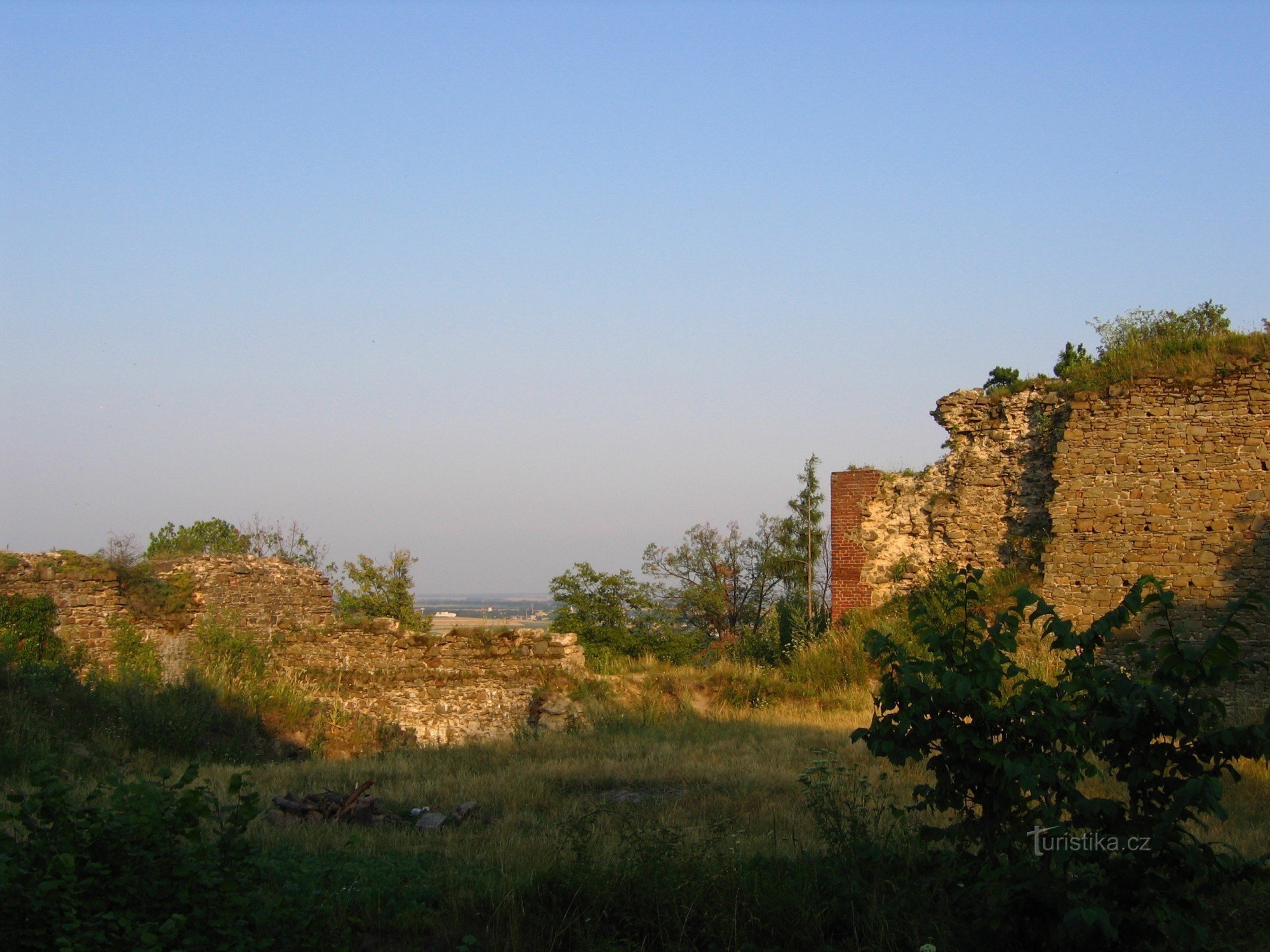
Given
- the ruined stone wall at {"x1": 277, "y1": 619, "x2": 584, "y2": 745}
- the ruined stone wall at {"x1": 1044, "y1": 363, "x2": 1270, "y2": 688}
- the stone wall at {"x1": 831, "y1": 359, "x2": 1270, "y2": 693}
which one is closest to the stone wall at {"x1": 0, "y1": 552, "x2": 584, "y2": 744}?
the ruined stone wall at {"x1": 277, "y1": 619, "x2": 584, "y2": 745}

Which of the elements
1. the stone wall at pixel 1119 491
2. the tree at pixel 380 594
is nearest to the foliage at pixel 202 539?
the tree at pixel 380 594

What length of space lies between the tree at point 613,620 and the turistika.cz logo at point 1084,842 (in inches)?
476

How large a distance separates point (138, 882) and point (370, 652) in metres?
10.2

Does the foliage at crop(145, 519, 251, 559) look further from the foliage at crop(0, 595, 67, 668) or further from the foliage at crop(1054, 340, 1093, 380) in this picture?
the foliage at crop(1054, 340, 1093, 380)

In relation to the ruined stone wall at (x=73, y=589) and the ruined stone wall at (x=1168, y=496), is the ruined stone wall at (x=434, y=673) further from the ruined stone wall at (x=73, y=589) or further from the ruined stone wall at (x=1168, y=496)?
the ruined stone wall at (x=1168, y=496)

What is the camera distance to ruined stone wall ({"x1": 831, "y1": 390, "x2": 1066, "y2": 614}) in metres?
14.4

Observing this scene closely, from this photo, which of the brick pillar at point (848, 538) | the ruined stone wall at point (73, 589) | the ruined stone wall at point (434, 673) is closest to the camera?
the ruined stone wall at point (73, 589)

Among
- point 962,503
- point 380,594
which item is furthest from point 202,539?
point 962,503

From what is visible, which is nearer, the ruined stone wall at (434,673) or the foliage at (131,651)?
the foliage at (131,651)

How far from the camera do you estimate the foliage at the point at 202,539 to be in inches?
906

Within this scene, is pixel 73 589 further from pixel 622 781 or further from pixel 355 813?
pixel 622 781

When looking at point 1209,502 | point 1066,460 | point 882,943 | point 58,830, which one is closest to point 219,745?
point 58,830

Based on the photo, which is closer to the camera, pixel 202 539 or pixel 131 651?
pixel 131 651

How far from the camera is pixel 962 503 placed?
15031 millimetres
